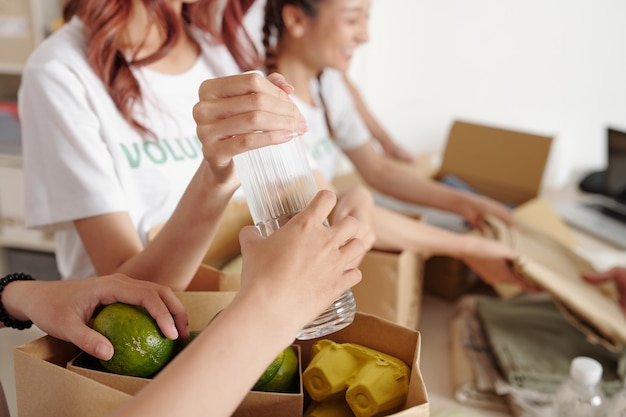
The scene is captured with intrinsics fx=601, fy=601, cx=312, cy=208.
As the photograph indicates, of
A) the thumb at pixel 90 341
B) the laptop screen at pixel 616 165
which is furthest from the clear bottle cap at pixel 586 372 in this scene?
the laptop screen at pixel 616 165

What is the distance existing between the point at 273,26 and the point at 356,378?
104 centimetres

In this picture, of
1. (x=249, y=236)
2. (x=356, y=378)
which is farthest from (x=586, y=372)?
(x=249, y=236)

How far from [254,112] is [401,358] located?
27 cm

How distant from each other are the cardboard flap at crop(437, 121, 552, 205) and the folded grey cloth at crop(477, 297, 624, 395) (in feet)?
1.72

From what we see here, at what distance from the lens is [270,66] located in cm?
137

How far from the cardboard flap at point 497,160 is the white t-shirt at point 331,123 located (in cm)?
31

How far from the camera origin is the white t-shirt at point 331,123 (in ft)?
4.69

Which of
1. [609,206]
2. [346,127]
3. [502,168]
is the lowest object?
[609,206]

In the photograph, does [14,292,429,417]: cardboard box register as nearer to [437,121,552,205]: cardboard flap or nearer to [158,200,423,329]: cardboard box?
[158,200,423,329]: cardboard box

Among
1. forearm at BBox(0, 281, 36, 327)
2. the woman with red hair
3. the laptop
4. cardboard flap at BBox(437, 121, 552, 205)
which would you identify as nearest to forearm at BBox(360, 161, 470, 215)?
cardboard flap at BBox(437, 121, 552, 205)

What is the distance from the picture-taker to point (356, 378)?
21.2 inches

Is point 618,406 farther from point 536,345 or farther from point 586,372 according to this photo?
point 536,345

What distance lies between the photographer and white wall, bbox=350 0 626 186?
212cm

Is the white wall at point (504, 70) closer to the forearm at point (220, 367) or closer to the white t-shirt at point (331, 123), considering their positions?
the white t-shirt at point (331, 123)
